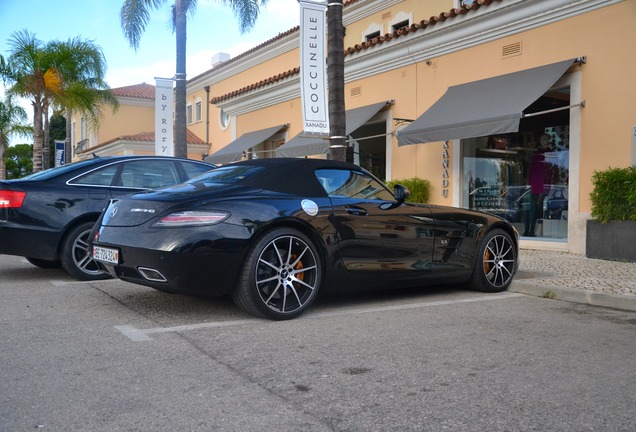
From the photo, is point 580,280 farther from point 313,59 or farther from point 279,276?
point 313,59

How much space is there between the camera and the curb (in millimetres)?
5809

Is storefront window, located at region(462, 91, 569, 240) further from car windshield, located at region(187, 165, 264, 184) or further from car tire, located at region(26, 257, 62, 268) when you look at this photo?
car tire, located at region(26, 257, 62, 268)

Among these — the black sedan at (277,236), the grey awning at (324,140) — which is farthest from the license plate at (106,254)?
the grey awning at (324,140)

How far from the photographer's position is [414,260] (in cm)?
566

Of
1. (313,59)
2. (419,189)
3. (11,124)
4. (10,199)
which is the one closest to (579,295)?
(10,199)

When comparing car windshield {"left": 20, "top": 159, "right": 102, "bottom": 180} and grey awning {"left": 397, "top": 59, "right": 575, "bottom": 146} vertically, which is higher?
grey awning {"left": 397, "top": 59, "right": 575, "bottom": 146}

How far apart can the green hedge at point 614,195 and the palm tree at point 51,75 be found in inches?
706

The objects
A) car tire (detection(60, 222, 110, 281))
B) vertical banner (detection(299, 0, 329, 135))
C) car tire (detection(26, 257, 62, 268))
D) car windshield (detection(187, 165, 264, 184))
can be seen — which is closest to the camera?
car windshield (detection(187, 165, 264, 184))

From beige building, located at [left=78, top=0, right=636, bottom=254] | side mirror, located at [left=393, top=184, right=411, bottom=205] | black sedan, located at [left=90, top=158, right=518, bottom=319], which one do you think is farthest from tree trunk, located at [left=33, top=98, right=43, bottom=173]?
side mirror, located at [left=393, top=184, right=411, bottom=205]

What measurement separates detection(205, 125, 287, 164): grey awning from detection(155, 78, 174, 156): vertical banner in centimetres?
219

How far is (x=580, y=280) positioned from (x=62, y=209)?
229 inches

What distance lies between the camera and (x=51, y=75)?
67.5 feet

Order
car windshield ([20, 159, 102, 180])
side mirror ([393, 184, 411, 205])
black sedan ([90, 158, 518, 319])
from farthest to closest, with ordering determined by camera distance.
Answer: car windshield ([20, 159, 102, 180]) → side mirror ([393, 184, 411, 205]) → black sedan ([90, 158, 518, 319])

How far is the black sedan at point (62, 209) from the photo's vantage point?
6398mm
